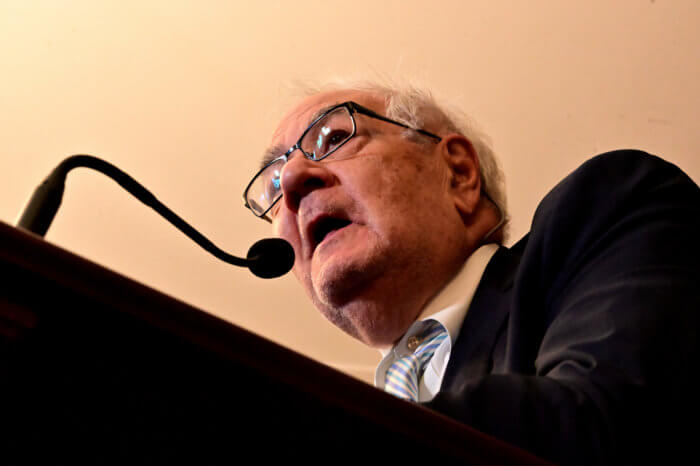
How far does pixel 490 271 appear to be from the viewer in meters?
1.02

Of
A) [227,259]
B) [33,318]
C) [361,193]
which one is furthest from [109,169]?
[361,193]

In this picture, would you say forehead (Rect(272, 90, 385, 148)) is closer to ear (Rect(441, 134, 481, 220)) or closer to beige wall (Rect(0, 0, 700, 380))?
ear (Rect(441, 134, 481, 220))

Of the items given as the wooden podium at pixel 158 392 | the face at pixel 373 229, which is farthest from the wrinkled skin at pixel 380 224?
the wooden podium at pixel 158 392

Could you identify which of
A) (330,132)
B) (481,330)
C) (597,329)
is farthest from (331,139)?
(597,329)

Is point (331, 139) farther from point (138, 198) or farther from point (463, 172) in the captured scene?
point (138, 198)

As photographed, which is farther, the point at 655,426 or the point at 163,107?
the point at 163,107

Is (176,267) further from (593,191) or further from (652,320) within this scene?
(652,320)

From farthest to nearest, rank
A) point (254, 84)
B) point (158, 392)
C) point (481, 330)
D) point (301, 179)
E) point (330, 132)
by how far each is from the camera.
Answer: point (254, 84) → point (330, 132) → point (301, 179) → point (481, 330) → point (158, 392)

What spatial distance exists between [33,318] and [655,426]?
45 centimetres

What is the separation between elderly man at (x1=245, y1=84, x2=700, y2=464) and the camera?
515mm

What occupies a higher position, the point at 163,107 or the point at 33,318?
the point at 33,318

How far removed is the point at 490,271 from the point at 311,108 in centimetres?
61

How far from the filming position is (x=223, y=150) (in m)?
2.01

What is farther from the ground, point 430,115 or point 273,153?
point 430,115
